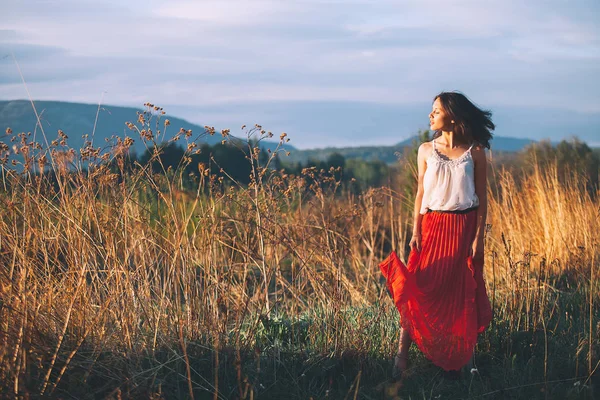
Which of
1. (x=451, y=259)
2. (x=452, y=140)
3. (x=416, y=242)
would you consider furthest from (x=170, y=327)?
(x=452, y=140)

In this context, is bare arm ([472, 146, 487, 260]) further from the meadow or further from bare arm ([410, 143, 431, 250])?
the meadow

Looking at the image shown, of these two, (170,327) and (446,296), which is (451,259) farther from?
(170,327)

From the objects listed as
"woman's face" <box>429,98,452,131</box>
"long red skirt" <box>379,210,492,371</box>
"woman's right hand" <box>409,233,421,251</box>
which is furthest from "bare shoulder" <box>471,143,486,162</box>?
"woman's right hand" <box>409,233,421,251</box>

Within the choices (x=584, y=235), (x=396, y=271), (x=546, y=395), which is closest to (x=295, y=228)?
(x=396, y=271)

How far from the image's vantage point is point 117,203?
12.7 ft

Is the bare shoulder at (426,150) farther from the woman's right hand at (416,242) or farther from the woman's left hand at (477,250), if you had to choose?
the woman's left hand at (477,250)

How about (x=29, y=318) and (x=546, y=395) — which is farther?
(x=546, y=395)

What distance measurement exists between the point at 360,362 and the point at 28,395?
75.2 inches

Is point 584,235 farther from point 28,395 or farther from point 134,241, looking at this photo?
point 28,395

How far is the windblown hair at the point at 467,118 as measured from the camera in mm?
3820

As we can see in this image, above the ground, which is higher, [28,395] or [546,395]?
[28,395]

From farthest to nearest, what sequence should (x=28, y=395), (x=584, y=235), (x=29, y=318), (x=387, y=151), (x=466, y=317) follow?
(x=387, y=151) → (x=584, y=235) → (x=466, y=317) → (x=29, y=318) → (x=28, y=395)

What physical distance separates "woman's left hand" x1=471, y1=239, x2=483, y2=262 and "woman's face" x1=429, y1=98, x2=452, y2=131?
0.69m

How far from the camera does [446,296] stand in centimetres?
385
